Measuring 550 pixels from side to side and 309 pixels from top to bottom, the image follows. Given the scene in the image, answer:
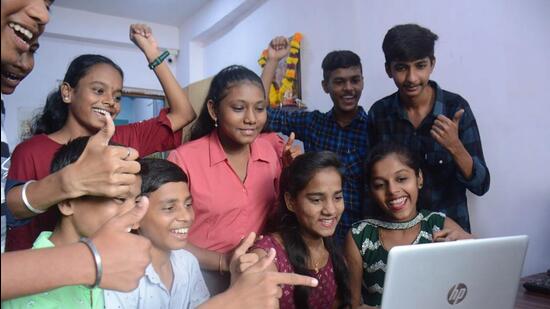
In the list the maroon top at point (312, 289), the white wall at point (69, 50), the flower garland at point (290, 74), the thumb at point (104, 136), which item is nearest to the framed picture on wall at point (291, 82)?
the flower garland at point (290, 74)

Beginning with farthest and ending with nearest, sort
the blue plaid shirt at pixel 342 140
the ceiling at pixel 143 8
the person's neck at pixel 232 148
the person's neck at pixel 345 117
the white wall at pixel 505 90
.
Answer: the ceiling at pixel 143 8 → the person's neck at pixel 345 117 → the blue plaid shirt at pixel 342 140 → the white wall at pixel 505 90 → the person's neck at pixel 232 148

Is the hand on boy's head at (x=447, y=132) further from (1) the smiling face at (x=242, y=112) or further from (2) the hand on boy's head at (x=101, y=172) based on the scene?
(2) the hand on boy's head at (x=101, y=172)

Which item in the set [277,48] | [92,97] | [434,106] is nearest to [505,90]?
[434,106]

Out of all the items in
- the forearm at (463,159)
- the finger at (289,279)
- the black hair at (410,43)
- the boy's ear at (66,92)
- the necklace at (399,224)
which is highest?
the black hair at (410,43)

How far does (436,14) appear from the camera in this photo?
209cm

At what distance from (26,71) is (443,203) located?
1439 mm

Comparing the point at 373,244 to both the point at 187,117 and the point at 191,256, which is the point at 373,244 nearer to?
the point at 191,256

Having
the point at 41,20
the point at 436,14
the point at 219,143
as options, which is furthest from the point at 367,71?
the point at 41,20

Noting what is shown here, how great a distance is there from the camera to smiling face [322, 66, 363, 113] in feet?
6.51

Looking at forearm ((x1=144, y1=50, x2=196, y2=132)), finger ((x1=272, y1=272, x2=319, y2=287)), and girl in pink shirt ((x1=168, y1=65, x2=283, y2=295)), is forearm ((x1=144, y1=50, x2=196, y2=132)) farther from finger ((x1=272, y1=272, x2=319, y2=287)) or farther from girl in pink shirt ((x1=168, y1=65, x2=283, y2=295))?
finger ((x1=272, y1=272, x2=319, y2=287))

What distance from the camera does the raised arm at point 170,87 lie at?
5.72 feet

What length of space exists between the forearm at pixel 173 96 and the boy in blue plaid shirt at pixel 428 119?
0.83 metres

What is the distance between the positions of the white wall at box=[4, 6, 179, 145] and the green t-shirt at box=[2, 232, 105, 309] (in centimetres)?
402

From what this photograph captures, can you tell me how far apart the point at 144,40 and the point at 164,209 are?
0.82 m
